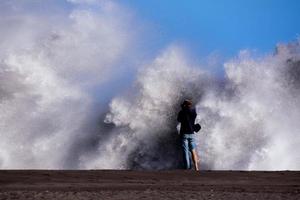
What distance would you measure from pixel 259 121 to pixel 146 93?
3414mm

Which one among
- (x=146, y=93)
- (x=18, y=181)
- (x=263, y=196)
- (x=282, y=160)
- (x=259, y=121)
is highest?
(x=146, y=93)

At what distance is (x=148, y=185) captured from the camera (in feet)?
31.9

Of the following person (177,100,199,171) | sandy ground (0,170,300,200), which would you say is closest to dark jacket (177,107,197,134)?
person (177,100,199,171)

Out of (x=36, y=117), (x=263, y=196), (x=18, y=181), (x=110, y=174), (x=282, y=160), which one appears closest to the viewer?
(x=263, y=196)

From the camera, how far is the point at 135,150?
17.8m

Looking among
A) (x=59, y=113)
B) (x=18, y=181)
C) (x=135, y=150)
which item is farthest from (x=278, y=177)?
(x=59, y=113)

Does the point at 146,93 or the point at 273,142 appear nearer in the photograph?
the point at 273,142

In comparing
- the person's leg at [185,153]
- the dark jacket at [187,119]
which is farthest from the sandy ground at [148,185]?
the dark jacket at [187,119]

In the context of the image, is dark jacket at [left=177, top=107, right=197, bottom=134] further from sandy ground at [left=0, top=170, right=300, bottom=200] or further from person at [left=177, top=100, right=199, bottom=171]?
sandy ground at [left=0, top=170, right=300, bottom=200]

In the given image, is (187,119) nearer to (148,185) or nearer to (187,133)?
(187,133)

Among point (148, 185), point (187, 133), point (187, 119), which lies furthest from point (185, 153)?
point (148, 185)

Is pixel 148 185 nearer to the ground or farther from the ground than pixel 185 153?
nearer to the ground

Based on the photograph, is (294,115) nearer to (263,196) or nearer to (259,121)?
(259,121)

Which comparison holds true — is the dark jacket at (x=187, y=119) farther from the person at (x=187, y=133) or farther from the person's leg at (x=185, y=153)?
the person's leg at (x=185, y=153)
